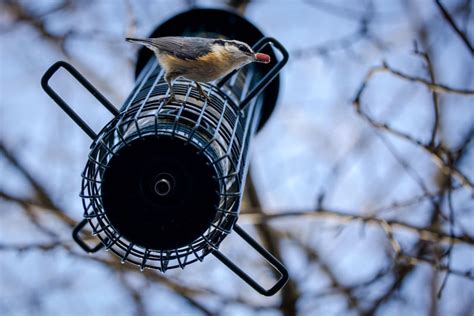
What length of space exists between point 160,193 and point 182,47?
834 millimetres

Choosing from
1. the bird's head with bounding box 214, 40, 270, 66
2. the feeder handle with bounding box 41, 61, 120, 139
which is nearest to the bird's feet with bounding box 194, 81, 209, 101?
the bird's head with bounding box 214, 40, 270, 66

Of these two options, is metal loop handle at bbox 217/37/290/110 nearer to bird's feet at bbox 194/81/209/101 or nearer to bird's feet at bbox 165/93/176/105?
bird's feet at bbox 194/81/209/101

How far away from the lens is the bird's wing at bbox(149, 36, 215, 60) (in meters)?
2.77

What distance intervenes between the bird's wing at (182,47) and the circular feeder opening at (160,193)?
64cm

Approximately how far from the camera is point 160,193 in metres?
2.29

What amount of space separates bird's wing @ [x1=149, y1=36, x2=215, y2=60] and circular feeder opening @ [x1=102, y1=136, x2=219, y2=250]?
0.64m

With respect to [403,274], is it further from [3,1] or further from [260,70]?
[3,1]

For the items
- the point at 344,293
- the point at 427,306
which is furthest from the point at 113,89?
the point at 427,306

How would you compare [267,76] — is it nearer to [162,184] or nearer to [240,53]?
[240,53]

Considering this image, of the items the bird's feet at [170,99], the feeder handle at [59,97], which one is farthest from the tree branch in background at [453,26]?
the feeder handle at [59,97]

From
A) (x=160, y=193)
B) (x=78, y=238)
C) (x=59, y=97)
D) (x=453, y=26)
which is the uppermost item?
(x=453, y=26)

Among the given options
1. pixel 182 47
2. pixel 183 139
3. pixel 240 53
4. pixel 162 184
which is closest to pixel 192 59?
pixel 182 47

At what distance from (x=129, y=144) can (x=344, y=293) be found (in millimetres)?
2774

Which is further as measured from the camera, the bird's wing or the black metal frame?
the bird's wing
